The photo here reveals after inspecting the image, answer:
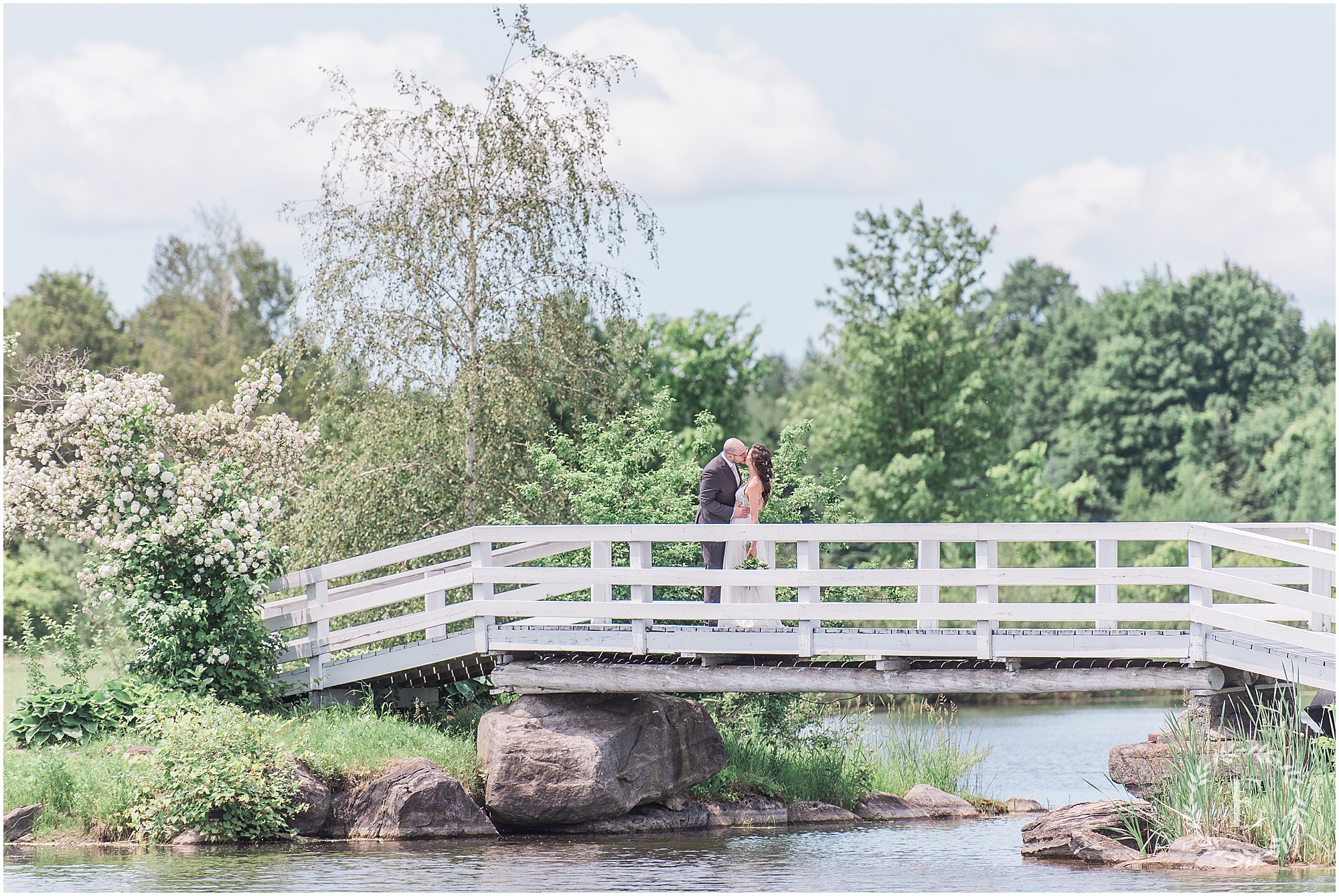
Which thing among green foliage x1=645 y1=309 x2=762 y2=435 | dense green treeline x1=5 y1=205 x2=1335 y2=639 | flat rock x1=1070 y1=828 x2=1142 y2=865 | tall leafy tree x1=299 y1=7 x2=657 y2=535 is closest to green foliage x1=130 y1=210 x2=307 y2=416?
dense green treeline x1=5 y1=205 x2=1335 y2=639

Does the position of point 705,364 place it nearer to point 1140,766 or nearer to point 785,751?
point 785,751

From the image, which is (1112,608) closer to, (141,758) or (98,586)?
(141,758)

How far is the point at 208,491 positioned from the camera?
1642 cm

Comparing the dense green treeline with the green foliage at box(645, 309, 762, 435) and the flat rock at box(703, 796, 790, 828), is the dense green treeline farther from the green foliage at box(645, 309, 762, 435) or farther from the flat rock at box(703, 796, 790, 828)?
the flat rock at box(703, 796, 790, 828)

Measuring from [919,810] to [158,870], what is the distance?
8582mm

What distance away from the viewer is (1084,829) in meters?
14.3

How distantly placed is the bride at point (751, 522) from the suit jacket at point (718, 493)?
3.2 inches

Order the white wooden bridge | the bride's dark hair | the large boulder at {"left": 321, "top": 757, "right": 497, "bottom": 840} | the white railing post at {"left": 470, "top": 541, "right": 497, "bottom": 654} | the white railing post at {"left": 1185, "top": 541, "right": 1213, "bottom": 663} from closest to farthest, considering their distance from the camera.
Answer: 1. the white wooden bridge
2. the white railing post at {"left": 1185, "top": 541, "right": 1213, "bottom": 663}
3. the large boulder at {"left": 321, "top": 757, "right": 497, "bottom": 840}
4. the bride's dark hair
5. the white railing post at {"left": 470, "top": 541, "right": 497, "bottom": 654}

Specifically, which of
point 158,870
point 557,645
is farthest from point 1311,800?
point 158,870

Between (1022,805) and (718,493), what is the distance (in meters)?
5.95

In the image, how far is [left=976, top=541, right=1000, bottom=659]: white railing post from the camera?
548 inches

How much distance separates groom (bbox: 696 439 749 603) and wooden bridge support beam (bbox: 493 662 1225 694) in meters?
0.92

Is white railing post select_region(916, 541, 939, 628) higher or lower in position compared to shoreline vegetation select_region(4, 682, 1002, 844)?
higher

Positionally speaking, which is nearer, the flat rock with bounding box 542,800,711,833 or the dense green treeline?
the flat rock with bounding box 542,800,711,833
